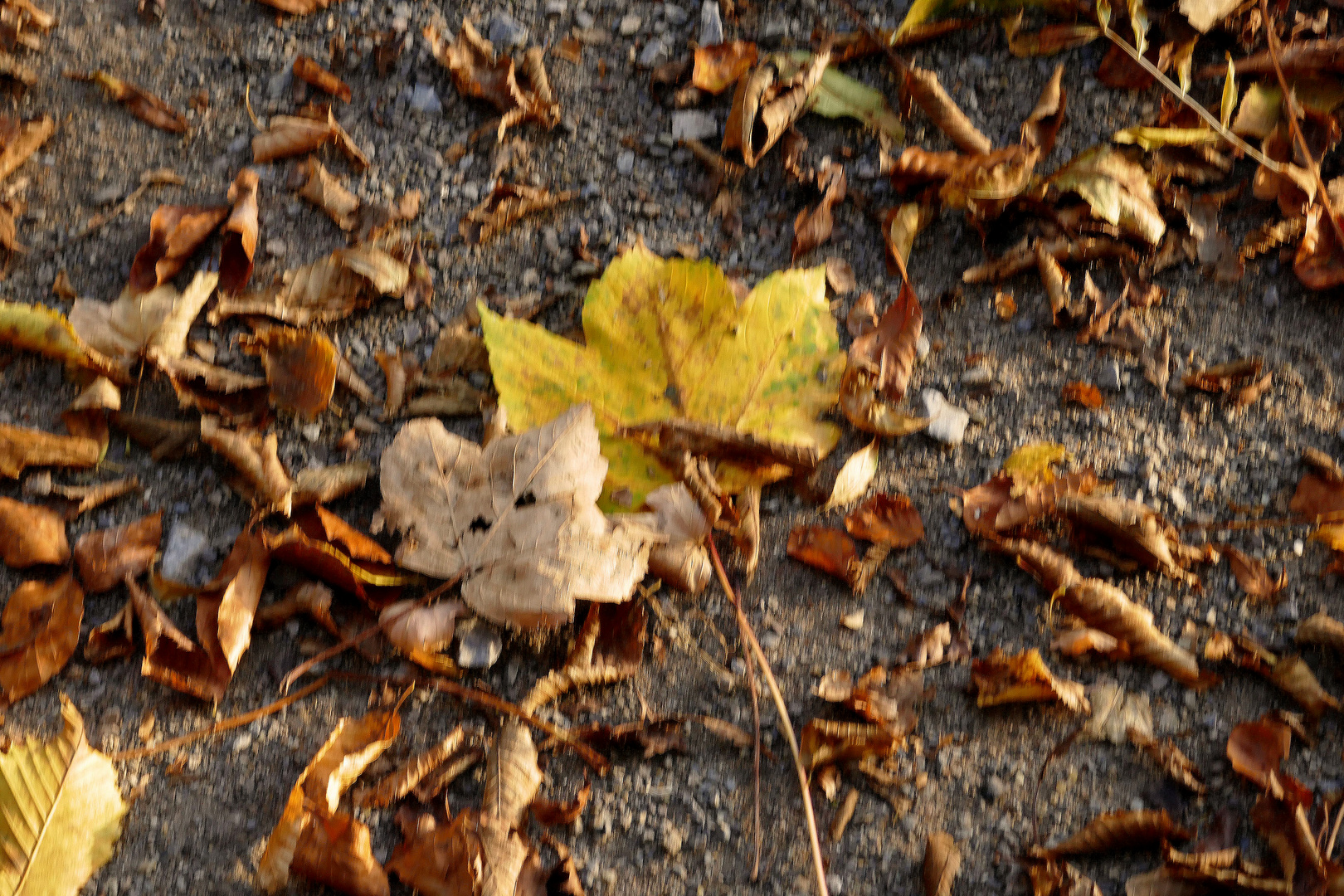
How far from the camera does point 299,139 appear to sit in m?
1.81

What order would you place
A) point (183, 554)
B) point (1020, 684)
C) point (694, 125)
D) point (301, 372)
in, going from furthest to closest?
point (694, 125)
point (301, 372)
point (183, 554)
point (1020, 684)

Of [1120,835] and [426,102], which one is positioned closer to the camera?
[1120,835]

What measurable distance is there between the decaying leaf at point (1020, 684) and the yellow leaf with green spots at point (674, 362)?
1.33 ft

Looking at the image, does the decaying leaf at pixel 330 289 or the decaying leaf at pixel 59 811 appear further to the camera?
the decaying leaf at pixel 330 289

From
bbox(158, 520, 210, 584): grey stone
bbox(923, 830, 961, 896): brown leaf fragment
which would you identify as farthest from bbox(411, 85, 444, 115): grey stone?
bbox(923, 830, 961, 896): brown leaf fragment

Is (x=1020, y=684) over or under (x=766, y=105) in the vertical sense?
under

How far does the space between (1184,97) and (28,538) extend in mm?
1974

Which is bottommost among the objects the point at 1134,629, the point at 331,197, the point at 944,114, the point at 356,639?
the point at 356,639

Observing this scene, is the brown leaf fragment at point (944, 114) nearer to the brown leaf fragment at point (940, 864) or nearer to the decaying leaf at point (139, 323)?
the brown leaf fragment at point (940, 864)

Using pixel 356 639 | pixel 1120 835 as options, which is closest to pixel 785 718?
pixel 1120 835

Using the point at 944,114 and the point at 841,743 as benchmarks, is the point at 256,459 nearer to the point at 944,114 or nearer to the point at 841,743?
the point at 841,743

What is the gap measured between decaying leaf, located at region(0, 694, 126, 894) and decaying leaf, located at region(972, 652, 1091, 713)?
1.19 m

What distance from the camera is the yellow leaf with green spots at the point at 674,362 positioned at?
153cm

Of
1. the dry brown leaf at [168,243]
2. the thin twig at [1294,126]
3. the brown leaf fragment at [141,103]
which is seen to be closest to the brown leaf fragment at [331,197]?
the dry brown leaf at [168,243]
